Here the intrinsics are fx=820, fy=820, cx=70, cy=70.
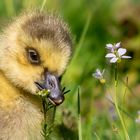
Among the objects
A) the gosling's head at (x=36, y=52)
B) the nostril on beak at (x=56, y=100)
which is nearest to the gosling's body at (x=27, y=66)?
the gosling's head at (x=36, y=52)

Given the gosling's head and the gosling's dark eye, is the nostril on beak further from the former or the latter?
the gosling's dark eye

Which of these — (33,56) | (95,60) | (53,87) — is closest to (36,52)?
(33,56)

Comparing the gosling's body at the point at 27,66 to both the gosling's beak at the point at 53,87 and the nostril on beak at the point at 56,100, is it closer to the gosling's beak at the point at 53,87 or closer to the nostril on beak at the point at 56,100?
the gosling's beak at the point at 53,87

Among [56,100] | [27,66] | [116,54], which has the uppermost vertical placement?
[116,54]

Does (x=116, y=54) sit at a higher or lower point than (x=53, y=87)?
higher

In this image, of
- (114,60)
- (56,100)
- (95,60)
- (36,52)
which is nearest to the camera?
(114,60)

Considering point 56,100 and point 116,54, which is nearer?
point 116,54

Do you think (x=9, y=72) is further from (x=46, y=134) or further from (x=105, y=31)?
(x=105, y=31)

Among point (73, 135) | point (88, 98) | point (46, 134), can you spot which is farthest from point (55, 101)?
point (88, 98)

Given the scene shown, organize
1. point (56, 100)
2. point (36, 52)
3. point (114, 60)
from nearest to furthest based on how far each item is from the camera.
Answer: point (114, 60), point (56, 100), point (36, 52)

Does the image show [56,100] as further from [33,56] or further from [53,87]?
[33,56]
